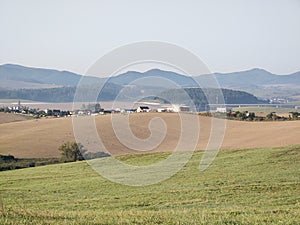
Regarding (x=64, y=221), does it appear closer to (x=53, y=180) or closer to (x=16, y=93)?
(x=53, y=180)

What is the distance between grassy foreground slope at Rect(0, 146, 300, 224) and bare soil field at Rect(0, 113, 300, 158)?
494 inches

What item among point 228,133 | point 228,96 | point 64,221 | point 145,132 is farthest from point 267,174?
point 228,96

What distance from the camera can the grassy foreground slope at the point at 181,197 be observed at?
1048 cm

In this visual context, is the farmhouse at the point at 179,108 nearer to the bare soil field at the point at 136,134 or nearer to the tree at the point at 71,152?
the bare soil field at the point at 136,134

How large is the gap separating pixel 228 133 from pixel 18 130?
98.7 feet

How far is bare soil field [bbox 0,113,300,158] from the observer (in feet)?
160

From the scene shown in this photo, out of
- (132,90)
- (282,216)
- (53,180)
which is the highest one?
(132,90)

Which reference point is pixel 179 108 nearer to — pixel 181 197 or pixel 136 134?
pixel 136 134

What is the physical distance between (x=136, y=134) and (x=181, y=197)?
99.8 feet

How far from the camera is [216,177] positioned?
84.0 feet

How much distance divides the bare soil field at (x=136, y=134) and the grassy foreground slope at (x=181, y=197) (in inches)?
494

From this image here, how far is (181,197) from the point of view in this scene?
1875 cm

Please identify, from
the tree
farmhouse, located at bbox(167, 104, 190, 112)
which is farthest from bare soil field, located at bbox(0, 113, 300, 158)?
the tree


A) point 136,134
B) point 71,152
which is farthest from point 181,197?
point 71,152
